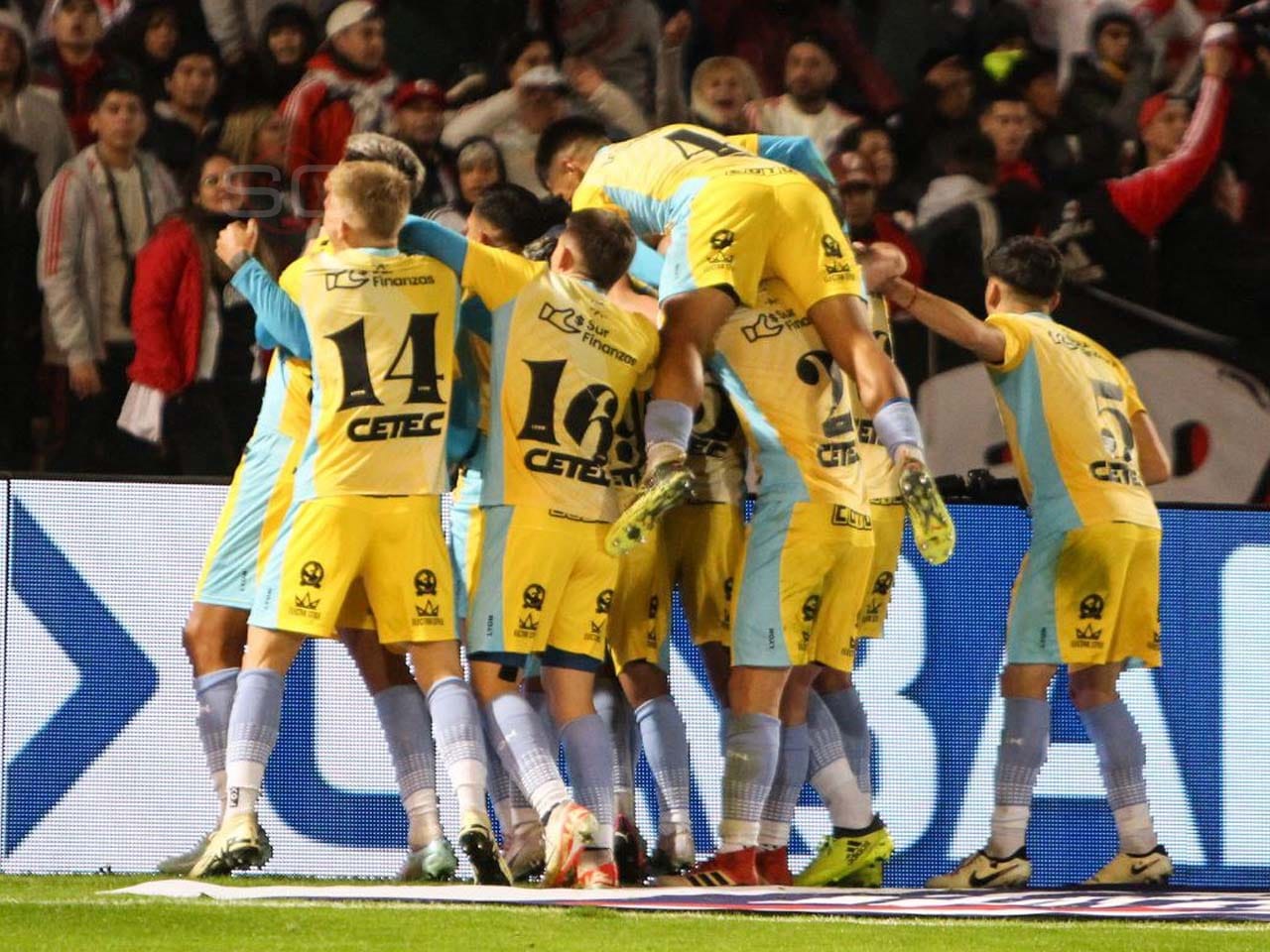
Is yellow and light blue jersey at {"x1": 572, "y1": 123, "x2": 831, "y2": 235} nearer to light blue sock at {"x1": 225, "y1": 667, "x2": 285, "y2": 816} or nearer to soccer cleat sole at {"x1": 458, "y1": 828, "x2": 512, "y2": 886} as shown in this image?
light blue sock at {"x1": 225, "y1": 667, "x2": 285, "y2": 816}

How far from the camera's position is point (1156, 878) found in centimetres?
620

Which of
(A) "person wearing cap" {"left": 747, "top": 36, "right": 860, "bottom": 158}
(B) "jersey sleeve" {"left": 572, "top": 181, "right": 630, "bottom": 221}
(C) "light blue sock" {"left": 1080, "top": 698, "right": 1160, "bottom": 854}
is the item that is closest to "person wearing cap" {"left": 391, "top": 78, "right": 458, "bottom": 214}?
(A) "person wearing cap" {"left": 747, "top": 36, "right": 860, "bottom": 158}

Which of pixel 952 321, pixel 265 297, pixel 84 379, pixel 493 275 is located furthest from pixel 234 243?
pixel 84 379

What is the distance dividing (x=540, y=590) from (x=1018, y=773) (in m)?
1.71

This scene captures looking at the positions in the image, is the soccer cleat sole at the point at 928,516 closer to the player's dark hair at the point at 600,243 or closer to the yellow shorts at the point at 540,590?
the yellow shorts at the point at 540,590

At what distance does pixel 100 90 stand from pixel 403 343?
11.3ft

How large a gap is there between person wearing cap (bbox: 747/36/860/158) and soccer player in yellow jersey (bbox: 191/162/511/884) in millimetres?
3258

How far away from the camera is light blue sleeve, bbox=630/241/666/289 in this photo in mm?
6152

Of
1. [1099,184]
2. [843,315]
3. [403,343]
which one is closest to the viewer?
[403,343]

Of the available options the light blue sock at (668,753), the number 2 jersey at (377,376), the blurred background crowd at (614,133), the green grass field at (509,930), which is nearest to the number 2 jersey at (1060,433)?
the light blue sock at (668,753)

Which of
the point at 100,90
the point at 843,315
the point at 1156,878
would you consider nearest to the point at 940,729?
the point at 1156,878

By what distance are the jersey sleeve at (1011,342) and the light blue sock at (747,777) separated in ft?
4.69

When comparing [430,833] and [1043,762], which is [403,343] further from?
[1043,762]

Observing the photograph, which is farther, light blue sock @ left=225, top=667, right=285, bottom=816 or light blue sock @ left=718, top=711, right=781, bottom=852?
light blue sock @ left=718, top=711, right=781, bottom=852
